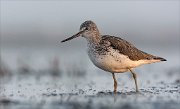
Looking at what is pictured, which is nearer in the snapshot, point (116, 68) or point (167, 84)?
point (116, 68)

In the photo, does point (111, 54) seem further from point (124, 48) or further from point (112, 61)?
point (124, 48)

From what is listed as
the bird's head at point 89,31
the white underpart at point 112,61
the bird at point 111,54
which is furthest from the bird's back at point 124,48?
the bird's head at point 89,31

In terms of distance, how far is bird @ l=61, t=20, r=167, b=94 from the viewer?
505 inches

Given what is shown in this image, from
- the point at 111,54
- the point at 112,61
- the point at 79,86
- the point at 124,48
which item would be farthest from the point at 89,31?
the point at 79,86

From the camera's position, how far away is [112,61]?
12812 mm

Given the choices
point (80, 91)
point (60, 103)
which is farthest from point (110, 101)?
point (80, 91)

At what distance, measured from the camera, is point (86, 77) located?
16.1m

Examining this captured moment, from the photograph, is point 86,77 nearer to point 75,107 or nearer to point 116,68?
point 116,68

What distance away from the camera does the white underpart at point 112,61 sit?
12.8 metres

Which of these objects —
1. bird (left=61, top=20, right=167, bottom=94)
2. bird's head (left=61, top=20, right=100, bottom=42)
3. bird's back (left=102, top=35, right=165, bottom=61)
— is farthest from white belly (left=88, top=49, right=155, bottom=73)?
bird's head (left=61, top=20, right=100, bottom=42)

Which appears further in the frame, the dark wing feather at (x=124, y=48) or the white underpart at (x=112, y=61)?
the dark wing feather at (x=124, y=48)

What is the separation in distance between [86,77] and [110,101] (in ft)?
16.6

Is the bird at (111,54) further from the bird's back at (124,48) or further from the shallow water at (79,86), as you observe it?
the shallow water at (79,86)

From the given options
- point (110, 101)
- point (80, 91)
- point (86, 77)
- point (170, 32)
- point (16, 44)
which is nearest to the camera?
point (110, 101)
